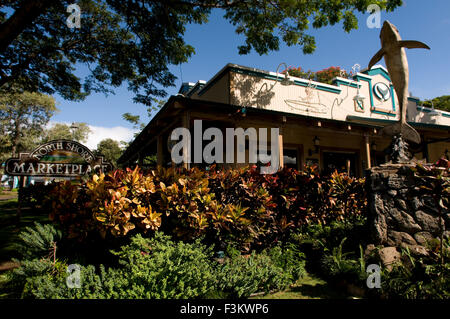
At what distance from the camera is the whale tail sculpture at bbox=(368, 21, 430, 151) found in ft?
17.3

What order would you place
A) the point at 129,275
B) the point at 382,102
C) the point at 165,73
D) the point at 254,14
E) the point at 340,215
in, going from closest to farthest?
the point at 129,275 → the point at 340,215 → the point at 254,14 → the point at 165,73 → the point at 382,102

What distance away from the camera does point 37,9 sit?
648cm

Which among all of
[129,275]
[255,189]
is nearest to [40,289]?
[129,275]

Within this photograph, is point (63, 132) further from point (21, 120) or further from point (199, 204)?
point (199, 204)

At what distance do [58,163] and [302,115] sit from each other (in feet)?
22.6

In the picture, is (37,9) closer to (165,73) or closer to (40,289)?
(165,73)

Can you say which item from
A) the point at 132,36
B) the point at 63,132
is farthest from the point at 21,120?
the point at 132,36

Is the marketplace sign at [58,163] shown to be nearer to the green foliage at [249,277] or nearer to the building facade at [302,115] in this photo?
the building facade at [302,115]

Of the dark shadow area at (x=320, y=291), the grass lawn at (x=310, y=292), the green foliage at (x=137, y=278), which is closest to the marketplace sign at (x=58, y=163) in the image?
the green foliage at (x=137, y=278)

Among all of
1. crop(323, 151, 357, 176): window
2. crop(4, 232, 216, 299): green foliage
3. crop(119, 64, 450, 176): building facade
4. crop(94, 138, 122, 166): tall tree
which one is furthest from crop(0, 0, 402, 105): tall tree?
crop(94, 138, 122, 166): tall tree

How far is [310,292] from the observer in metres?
3.89

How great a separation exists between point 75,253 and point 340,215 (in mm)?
5593

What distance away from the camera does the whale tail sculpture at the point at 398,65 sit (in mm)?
5277

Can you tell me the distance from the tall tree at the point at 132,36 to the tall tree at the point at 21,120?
3207 cm
